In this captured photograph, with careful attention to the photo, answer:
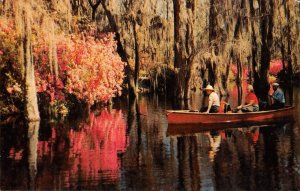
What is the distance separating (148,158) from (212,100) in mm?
7959

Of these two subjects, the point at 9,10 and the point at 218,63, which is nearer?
the point at 9,10

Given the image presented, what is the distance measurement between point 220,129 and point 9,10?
10159 millimetres

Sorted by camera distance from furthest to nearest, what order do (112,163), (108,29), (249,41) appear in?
(108,29) < (249,41) < (112,163)

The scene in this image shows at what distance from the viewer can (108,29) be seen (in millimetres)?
41375

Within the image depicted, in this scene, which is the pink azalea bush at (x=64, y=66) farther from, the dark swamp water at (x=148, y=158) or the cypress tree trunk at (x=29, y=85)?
the dark swamp water at (x=148, y=158)

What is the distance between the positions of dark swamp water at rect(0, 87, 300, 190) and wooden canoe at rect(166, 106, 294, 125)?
0.65m

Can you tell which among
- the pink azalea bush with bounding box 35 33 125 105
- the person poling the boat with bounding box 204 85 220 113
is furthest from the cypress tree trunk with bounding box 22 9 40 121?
the person poling the boat with bounding box 204 85 220 113

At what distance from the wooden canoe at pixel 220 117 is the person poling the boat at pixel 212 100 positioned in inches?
17.6

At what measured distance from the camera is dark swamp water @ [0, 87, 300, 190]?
10453 mm

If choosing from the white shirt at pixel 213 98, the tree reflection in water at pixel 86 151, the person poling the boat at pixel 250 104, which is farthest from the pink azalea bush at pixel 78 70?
the person poling the boat at pixel 250 104

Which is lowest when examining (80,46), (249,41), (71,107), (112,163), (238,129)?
(112,163)

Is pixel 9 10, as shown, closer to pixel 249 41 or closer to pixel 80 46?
pixel 80 46

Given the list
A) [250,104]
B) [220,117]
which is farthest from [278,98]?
[220,117]

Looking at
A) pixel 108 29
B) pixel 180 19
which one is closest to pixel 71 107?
pixel 180 19
